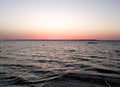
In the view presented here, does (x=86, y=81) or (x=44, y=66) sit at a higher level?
(x=86, y=81)

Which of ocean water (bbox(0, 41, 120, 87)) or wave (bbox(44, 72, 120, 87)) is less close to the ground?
wave (bbox(44, 72, 120, 87))

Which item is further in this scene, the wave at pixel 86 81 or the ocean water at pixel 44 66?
the ocean water at pixel 44 66

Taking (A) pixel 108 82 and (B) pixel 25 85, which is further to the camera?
(B) pixel 25 85

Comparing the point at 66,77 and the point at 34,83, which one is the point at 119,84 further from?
the point at 34,83

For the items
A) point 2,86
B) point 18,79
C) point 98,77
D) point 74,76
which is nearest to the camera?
point 98,77

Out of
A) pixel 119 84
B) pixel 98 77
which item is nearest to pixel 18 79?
pixel 98 77

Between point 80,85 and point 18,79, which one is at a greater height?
point 80,85

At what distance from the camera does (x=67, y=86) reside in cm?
796

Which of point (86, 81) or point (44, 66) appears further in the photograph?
point (44, 66)

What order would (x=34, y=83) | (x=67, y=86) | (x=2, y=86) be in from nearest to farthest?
(x=67, y=86) < (x=2, y=86) < (x=34, y=83)

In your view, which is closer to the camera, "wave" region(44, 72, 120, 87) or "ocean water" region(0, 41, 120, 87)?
"wave" region(44, 72, 120, 87)

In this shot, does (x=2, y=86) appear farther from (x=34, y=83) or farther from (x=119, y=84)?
(x=119, y=84)

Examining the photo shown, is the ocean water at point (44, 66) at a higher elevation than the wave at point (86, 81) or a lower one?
lower

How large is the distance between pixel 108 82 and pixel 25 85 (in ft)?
21.4
